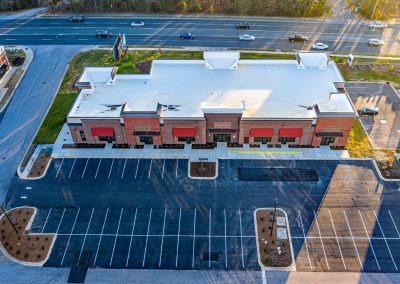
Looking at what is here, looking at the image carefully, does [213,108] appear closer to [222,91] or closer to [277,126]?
[222,91]

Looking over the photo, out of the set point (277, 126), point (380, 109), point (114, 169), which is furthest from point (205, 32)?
point (114, 169)

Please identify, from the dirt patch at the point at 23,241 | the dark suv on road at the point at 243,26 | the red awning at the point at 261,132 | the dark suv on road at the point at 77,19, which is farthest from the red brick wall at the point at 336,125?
the dark suv on road at the point at 77,19

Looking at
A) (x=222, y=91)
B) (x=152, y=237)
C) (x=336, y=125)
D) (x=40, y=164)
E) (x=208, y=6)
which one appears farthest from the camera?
(x=208, y=6)

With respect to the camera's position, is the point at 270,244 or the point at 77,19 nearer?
→ the point at 270,244

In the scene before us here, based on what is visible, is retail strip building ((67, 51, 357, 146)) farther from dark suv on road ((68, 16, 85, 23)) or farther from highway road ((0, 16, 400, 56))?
dark suv on road ((68, 16, 85, 23))

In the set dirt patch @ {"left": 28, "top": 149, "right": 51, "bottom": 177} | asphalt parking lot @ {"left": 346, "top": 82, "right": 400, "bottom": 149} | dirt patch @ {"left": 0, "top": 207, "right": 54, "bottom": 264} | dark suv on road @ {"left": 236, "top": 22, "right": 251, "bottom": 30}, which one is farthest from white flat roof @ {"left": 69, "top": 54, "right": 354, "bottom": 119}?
dark suv on road @ {"left": 236, "top": 22, "right": 251, "bottom": 30}

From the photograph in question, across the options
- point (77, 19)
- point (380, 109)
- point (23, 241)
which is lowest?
point (23, 241)

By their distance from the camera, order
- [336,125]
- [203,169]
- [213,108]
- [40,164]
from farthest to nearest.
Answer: [40,164]
[336,125]
[213,108]
[203,169]

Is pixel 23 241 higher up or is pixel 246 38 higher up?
pixel 246 38

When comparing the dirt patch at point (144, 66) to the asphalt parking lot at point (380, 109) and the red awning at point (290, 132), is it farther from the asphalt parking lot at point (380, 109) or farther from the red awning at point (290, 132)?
the asphalt parking lot at point (380, 109)
